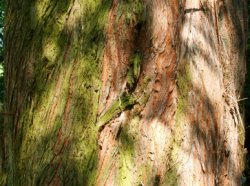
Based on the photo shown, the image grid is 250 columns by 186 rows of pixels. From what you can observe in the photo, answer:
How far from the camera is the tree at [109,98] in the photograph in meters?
1.89

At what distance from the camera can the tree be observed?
189 cm

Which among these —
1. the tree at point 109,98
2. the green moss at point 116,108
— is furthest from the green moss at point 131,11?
the green moss at point 116,108

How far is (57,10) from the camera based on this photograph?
6.72 feet

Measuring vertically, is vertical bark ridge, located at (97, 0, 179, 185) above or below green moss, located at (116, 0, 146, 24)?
below

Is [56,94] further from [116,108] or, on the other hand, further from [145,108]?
[145,108]

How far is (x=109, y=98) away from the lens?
1938 mm

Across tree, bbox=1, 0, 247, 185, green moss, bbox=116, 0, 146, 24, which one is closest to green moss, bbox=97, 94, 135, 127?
tree, bbox=1, 0, 247, 185

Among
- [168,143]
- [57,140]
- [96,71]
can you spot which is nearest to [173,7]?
[96,71]

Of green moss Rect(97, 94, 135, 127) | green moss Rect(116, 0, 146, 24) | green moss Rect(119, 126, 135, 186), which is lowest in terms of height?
green moss Rect(119, 126, 135, 186)

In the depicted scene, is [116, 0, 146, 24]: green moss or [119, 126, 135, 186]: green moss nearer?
[119, 126, 135, 186]: green moss

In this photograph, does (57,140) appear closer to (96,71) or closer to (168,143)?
(96,71)

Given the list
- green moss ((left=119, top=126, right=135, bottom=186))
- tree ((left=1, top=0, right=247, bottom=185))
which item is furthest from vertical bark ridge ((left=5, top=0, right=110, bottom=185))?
green moss ((left=119, top=126, right=135, bottom=186))

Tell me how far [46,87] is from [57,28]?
0.28m

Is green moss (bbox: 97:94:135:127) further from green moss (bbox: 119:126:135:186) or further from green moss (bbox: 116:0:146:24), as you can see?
green moss (bbox: 116:0:146:24)
